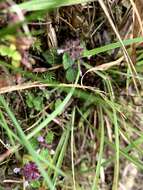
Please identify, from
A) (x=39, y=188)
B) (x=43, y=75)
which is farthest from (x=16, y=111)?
(x=39, y=188)

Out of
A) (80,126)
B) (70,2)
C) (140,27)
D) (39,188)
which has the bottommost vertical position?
(39,188)

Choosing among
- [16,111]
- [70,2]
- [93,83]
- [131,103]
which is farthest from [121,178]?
[70,2]

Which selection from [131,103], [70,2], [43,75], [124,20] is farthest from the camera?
[131,103]

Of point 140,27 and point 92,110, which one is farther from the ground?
point 140,27

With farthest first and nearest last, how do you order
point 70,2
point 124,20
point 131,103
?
point 131,103 < point 124,20 < point 70,2

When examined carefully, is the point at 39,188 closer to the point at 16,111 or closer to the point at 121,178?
the point at 16,111

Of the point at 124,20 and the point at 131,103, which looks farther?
the point at 131,103

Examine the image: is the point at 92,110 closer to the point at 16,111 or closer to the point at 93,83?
the point at 93,83
